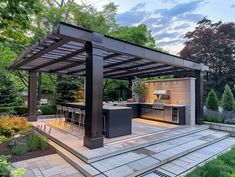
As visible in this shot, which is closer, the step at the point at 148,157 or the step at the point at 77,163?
the step at the point at 77,163

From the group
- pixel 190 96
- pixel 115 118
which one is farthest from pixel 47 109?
pixel 190 96

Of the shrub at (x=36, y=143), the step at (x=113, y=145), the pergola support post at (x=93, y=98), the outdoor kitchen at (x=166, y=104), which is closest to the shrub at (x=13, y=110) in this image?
the outdoor kitchen at (x=166, y=104)

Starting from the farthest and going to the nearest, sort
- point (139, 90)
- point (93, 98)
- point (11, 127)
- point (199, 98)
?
point (139, 90)
point (199, 98)
point (11, 127)
point (93, 98)

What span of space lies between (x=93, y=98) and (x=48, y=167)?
1.93m

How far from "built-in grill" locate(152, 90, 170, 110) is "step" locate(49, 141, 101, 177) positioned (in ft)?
18.2

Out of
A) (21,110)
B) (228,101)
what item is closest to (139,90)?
(228,101)

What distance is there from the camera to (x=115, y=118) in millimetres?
5926

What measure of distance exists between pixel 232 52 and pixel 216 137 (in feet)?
52.4

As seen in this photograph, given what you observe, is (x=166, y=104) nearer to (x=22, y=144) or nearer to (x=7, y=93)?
(x=22, y=144)

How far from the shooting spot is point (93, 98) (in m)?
4.80

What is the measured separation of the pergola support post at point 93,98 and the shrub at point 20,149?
1719 millimetres

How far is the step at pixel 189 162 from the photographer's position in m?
3.92

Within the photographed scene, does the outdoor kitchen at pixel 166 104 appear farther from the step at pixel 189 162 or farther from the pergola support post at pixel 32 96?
the pergola support post at pixel 32 96

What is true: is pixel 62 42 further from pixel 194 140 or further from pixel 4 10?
pixel 194 140
